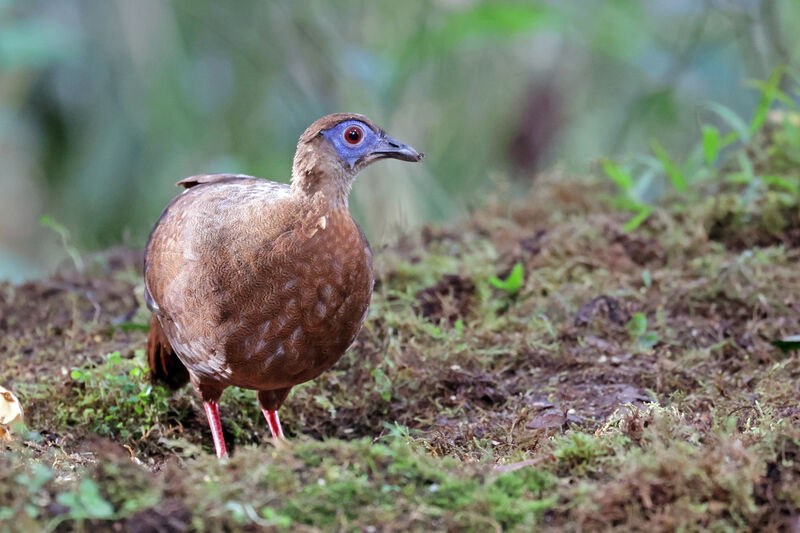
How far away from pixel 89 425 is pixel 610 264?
2.85 meters

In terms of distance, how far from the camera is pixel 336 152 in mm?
3502

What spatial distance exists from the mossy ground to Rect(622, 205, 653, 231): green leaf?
0.08 m

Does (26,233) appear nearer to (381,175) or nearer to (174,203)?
(381,175)

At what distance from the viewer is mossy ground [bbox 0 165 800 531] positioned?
8.16 feet

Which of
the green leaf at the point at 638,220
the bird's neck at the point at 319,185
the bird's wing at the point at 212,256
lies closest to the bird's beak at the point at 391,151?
the bird's neck at the point at 319,185

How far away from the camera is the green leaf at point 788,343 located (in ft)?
13.4

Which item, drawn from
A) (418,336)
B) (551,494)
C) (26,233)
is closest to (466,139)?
(26,233)

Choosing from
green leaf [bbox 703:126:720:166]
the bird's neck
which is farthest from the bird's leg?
green leaf [bbox 703:126:720:166]

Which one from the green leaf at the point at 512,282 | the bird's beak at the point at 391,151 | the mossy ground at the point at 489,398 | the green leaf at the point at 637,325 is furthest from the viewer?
the green leaf at the point at 512,282

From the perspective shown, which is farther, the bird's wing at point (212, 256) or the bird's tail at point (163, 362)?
the bird's tail at point (163, 362)

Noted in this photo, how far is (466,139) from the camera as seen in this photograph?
10.5 m

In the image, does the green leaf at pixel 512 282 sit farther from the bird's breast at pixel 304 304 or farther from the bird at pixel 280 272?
the bird's breast at pixel 304 304

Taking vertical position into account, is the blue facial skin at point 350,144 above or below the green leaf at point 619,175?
above

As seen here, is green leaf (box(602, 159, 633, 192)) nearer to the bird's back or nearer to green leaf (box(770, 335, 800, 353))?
green leaf (box(770, 335, 800, 353))
